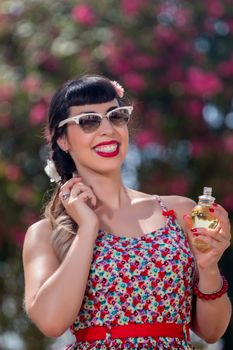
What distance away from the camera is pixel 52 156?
481 cm

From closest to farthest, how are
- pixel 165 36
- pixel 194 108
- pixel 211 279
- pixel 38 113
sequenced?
pixel 211 279 < pixel 38 113 < pixel 194 108 < pixel 165 36

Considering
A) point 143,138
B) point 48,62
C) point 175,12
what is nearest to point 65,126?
point 143,138

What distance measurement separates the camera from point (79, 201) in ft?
14.8

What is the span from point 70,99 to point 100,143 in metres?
0.22

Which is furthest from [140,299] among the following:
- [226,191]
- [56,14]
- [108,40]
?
[56,14]

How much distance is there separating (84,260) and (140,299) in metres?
0.25

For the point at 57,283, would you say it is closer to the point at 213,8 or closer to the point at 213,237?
the point at 213,237

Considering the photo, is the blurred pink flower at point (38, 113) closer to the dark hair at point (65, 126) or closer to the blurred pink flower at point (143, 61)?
the blurred pink flower at point (143, 61)

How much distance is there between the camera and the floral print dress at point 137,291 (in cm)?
439

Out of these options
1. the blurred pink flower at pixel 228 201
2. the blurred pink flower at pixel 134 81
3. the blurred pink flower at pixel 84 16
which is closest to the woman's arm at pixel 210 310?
the blurred pink flower at pixel 228 201

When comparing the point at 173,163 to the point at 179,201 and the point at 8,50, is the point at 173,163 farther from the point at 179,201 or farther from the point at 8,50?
the point at 179,201

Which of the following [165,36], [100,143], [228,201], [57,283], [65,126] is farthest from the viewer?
[165,36]

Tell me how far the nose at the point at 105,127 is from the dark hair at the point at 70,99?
9 cm

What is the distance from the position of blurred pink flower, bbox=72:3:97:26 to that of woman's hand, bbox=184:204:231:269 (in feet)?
17.6
